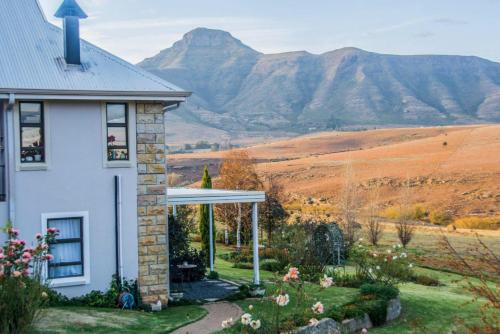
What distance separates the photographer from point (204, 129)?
145m

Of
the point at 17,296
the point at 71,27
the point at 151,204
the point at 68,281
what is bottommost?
the point at 68,281

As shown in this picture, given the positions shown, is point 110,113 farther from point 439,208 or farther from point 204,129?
point 204,129

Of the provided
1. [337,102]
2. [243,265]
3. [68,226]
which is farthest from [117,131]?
[337,102]

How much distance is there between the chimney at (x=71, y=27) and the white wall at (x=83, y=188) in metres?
1.62

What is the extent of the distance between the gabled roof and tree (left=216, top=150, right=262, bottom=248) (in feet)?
58.5

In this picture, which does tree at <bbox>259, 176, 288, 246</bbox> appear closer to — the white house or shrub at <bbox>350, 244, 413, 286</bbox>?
shrub at <bbox>350, 244, 413, 286</bbox>

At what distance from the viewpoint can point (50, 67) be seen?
51.3 ft

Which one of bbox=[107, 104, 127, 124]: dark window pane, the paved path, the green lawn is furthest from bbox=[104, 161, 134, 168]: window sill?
the green lawn

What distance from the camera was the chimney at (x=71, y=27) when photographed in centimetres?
1587

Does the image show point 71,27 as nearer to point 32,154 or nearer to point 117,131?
point 117,131

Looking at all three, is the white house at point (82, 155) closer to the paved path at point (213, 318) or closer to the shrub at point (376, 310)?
the paved path at point (213, 318)

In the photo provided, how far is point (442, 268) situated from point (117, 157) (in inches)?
669

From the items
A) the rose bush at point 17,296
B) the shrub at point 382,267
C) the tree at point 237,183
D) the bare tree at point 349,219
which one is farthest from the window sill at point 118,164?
the tree at point 237,183

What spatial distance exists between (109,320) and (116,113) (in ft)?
16.2
